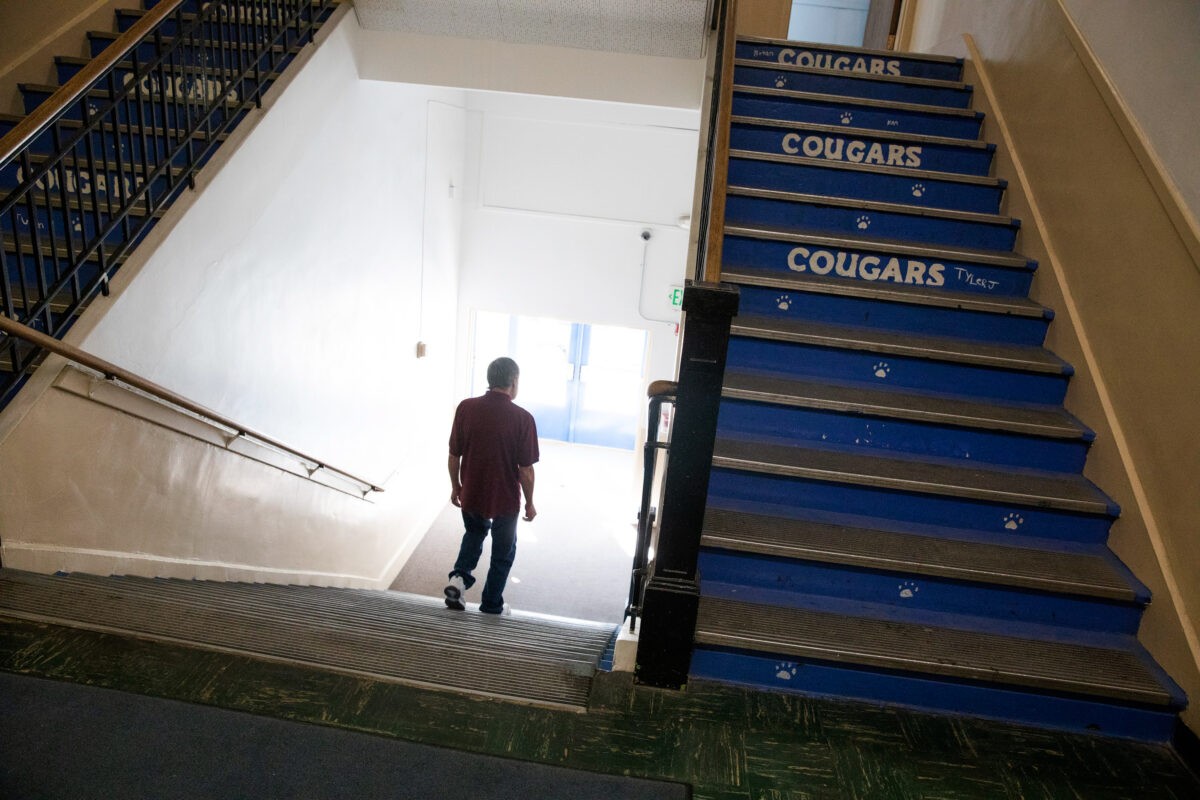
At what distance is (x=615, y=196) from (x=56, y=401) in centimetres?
644

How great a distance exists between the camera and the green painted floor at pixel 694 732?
2029 millimetres

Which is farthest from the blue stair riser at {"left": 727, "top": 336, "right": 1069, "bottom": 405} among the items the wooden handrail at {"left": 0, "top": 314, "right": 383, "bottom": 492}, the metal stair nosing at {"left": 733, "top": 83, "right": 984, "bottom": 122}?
the wooden handrail at {"left": 0, "top": 314, "right": 383, "bottom": 492}

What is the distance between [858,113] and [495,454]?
2676 mm

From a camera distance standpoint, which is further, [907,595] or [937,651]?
[907,595]

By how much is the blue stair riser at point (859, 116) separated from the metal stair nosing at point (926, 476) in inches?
83.1

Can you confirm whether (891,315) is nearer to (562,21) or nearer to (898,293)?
(898,293)

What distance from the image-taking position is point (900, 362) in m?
3.16

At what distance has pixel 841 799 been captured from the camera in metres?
1.97

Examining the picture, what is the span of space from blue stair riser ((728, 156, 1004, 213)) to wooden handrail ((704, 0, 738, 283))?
1.68 ft

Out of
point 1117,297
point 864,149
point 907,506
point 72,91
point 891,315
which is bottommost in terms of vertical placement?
point 907,506

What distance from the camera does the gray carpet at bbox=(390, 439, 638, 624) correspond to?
6535mm

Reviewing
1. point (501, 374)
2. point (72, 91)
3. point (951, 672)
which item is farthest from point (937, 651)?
point (72, 91)

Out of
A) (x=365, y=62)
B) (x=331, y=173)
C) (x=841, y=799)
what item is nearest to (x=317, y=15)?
(x=365, y=62)

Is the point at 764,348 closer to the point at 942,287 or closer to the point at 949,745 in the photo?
the point at 942,287
